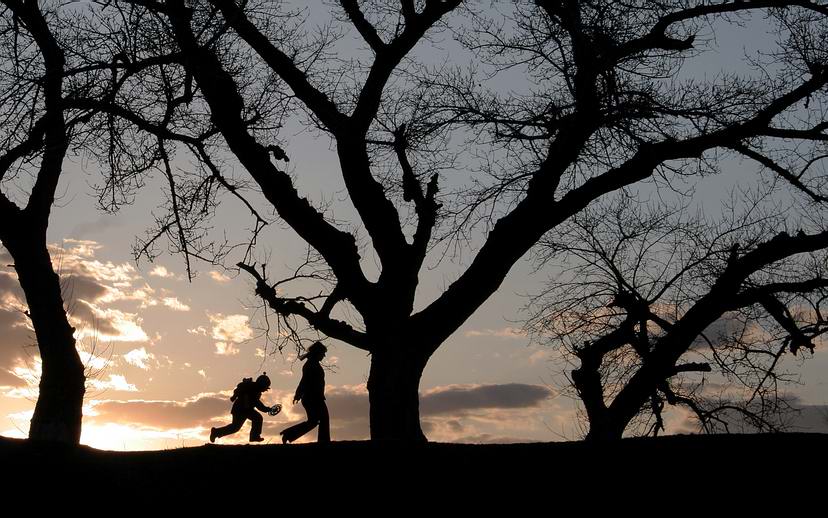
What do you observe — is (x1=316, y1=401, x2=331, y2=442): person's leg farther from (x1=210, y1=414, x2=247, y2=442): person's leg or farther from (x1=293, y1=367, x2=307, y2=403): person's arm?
(x1=210, y1=414, x2=247, y2=442): person's leg

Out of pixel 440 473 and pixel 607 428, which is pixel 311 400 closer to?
pixel 607 428

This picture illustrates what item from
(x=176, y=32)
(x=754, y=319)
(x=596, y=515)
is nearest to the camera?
(x=596, y=515)

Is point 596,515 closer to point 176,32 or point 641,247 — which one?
point 176,32

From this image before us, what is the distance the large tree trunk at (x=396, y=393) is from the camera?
1409cm

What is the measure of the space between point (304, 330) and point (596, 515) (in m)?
8.58

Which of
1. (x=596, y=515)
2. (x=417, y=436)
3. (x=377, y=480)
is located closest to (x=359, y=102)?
(x=417, y=436)

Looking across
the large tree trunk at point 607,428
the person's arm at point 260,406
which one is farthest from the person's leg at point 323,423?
the large tree trunk at point 607,428

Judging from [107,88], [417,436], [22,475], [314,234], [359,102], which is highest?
[359,102]

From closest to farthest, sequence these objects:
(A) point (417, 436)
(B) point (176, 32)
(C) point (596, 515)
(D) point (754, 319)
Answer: (C) point (596, 515)
(B) point (176, 32)
(A) point (417, 436)
(D) point (754, 319)

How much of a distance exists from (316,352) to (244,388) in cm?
254

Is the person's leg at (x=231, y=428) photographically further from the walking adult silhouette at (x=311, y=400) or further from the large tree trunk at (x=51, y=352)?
the large tree trunk at (x=51, y=352)

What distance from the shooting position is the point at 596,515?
325 inches

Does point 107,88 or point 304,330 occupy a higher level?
point 107,88

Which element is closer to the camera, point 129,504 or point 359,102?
point 129,504
